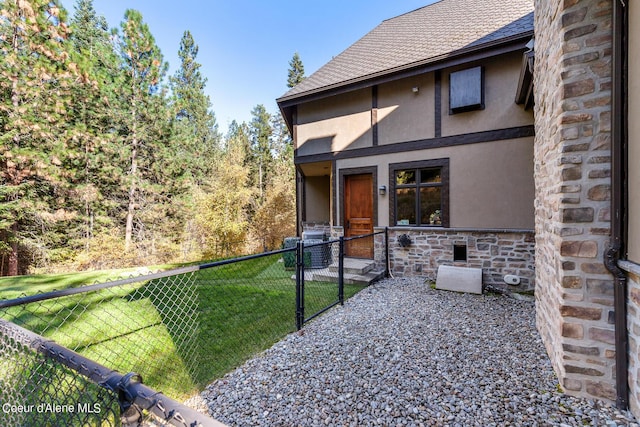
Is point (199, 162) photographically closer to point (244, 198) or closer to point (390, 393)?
point (244, 198)

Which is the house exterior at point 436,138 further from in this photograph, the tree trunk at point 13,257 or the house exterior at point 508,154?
the tree trunk at point 13,257

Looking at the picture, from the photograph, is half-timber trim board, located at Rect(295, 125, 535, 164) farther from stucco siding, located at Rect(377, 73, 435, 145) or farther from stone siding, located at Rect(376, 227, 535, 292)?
stone siding, located at Rect(376, 227, 535, 292)

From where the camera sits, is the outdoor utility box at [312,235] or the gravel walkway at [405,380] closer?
the gravel walkway at [405,380]

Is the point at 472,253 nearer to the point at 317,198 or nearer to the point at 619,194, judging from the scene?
the point at 619,194

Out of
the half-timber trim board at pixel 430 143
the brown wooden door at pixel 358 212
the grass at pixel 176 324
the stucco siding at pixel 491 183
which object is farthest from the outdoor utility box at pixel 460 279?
the half-timber trim board at pixel 430 143

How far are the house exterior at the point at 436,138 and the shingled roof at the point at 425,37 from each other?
A: 41 mm

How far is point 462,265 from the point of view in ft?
20.5

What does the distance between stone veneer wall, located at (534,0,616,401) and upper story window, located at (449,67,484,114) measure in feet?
12.8

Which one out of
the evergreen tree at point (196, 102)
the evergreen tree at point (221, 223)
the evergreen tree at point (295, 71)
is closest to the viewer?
the evergreen tree at point (221, 223)

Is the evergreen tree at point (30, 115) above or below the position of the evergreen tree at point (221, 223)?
above

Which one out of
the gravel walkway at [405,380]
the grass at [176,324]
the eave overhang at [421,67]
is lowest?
the grass at [176,324]

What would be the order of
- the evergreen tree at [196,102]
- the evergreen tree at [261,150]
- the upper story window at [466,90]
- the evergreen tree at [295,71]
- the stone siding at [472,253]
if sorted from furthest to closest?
1. the evergreen tree at [295,71]
2. the evergreen tree at [261,150]
3. the evergreen tree at [196,102]
4. the upper story window at [466,90]
5. the stone siding at [472,253]

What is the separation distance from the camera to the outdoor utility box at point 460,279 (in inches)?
220

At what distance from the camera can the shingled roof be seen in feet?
20.7
